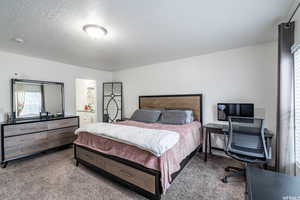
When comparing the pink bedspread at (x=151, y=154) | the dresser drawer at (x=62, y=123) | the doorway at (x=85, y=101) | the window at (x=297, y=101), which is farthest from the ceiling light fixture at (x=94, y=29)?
the doorway at (x=85, y=101)

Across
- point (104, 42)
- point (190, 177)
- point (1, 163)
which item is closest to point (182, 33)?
point (104, 42)

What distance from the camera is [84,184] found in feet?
6.70

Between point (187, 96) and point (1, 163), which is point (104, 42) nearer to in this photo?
point (187, 96)

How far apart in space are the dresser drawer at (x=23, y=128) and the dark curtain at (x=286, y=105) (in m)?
4.41

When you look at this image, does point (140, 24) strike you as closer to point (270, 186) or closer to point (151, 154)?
point (151, 154)

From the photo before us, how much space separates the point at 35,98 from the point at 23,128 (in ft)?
2.87

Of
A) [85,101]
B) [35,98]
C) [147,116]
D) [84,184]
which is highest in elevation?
[35,98]

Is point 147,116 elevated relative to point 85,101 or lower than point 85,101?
lower

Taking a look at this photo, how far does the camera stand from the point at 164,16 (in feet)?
5.69

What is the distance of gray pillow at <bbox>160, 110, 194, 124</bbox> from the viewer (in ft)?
9.84

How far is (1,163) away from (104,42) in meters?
3.07

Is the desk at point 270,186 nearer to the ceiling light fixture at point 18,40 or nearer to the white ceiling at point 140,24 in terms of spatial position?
the white ceiling at point 140,24

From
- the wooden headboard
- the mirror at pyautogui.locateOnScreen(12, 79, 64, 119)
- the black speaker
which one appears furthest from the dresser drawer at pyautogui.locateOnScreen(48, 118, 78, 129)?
the wooden headboard

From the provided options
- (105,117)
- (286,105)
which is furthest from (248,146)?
(105,117)
